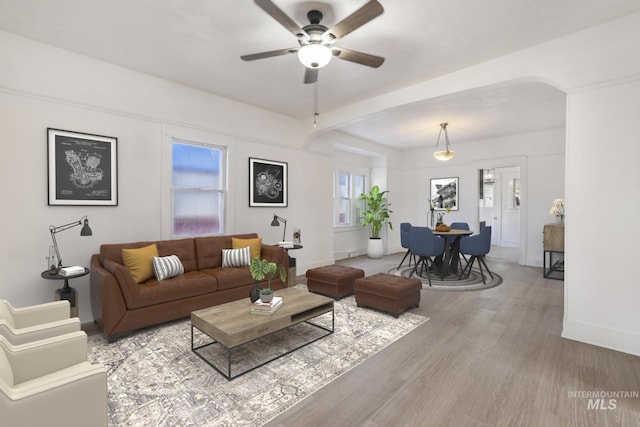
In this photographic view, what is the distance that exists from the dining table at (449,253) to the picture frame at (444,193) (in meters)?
2.25

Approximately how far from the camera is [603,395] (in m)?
2.07

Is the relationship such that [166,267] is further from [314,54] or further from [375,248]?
[375,248]

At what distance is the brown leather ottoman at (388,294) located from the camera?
350 cm

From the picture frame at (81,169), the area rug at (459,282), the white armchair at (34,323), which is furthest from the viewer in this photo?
the area rug at (459,282)

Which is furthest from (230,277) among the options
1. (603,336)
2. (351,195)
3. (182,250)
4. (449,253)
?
Result: (351,195)

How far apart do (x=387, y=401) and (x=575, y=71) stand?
3566mm

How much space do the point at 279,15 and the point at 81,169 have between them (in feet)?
9.65

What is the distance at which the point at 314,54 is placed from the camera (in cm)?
239

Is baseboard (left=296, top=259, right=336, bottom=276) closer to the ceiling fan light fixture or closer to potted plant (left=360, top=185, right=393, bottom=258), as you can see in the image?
potted plant (left=360, top=185, right=393, bottom=258)

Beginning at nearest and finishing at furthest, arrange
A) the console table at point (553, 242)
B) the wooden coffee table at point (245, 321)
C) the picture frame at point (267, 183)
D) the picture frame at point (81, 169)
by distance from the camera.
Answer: the wooden coffee table at point (245, 321) < the picture frame at point (81, 169) < the picture frame at point (267, 183) < the console table at point (553, 242)

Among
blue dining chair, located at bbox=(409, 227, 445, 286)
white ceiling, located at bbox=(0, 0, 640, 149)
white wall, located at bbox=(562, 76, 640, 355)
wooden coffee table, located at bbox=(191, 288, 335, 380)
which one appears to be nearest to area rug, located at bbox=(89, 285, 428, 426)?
wooden coffee table, located at bbox=(191, 288, 335, 380)

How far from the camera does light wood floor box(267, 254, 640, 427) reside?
186 cm

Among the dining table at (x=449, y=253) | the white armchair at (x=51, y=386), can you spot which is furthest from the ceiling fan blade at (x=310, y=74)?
the dining table at (x=449, y=253)

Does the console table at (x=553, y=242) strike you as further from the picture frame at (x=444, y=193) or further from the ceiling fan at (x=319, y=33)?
the ceiling fan at (x=319, y=33)
